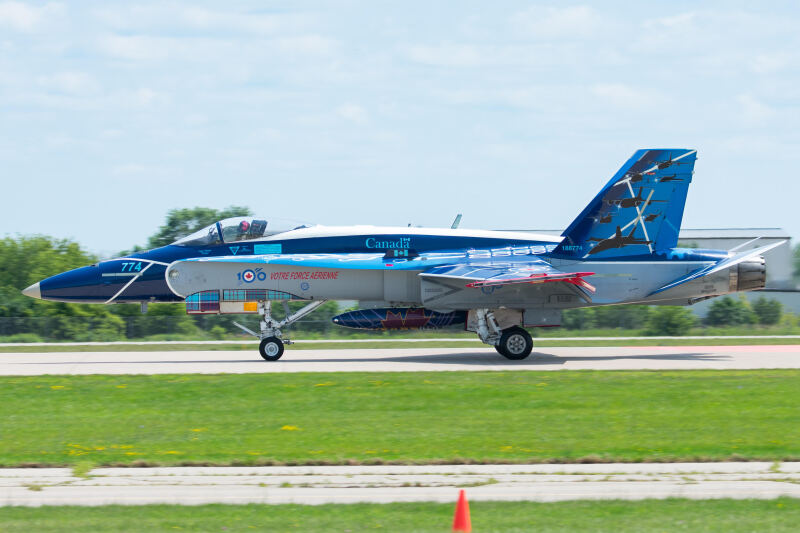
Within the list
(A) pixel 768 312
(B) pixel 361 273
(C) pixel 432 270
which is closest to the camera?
(C) pixel 432 270

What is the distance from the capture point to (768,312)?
1435 inches

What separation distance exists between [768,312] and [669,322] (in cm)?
659

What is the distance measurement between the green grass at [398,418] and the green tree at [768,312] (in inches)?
804

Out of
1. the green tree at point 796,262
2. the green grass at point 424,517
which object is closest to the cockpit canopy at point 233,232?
the green grass at point 424,517

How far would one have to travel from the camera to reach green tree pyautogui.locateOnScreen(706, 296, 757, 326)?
36.2m

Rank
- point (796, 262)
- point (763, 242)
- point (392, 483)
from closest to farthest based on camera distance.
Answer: point (392, 483) → point (763, 242) → point (796, 262)

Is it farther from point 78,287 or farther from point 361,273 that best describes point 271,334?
point 78,287

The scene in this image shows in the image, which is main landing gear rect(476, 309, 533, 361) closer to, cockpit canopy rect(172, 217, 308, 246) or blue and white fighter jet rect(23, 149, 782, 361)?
blue and white fighter jet rect(23, 149, 782, 361)

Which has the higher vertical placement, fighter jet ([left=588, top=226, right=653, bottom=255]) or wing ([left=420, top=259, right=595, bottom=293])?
fighter jet ([left=588, top=226, right=653, bottom=255])

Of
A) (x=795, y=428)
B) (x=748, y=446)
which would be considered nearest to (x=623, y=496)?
(x=748, y=446)

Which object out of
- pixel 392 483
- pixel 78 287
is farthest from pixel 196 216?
pixel 392 483

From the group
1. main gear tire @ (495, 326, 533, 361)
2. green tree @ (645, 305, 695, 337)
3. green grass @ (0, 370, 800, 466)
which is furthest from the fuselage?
green tree @ (645, 305, 695, 337)

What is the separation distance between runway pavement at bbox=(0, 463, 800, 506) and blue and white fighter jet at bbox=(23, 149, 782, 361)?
11428 millimetres

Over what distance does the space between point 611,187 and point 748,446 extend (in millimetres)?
11462
